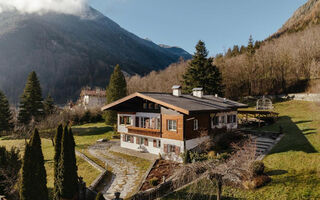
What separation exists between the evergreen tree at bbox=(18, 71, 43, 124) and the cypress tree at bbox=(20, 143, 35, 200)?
138 ft

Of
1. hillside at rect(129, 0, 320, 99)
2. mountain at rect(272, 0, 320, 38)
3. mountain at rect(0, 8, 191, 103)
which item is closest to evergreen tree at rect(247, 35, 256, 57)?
hillside at rect(129, 0, 320, 99)

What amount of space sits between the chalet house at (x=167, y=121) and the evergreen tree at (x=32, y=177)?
12.8m

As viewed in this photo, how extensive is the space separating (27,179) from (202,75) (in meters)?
42.0

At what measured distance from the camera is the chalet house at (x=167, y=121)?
21.2 meters

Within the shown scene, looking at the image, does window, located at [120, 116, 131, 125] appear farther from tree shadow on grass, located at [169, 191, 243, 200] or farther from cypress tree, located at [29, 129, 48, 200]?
cypress tree, located at [29, 129, 48, 200]

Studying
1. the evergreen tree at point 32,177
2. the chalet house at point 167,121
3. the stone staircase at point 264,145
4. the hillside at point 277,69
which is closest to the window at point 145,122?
the chalet house at point 167,121

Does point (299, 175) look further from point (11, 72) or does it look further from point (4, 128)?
point (11, 72)

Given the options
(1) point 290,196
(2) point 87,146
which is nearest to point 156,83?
(2) point 87,146

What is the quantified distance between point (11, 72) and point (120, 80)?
12102 centimetres

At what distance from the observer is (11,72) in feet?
415

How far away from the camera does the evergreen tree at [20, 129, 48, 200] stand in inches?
462

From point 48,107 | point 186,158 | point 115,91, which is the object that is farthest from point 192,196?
point 48,107

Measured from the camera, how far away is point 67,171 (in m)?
13.8

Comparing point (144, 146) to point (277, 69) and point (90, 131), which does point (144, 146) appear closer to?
point (90, 131)
